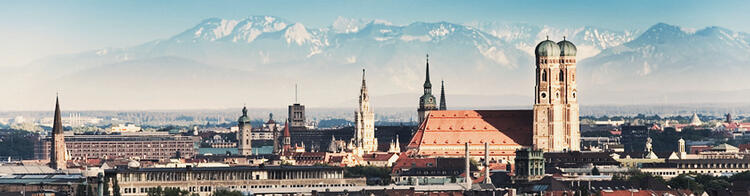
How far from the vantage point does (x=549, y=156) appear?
556 ft

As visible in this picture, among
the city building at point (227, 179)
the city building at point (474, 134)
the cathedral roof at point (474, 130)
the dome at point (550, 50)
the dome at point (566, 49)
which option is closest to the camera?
the city building at point (227, 179)

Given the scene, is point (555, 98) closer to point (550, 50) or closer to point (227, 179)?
point (550, 50)

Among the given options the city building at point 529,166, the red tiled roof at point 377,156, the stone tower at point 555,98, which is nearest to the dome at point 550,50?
the stone tower at point 555,98

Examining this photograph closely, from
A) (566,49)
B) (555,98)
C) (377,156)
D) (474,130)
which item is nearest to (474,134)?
(474,130)

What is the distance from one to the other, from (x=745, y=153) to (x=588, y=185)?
73513 mm

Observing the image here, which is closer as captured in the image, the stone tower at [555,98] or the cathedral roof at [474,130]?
the stone tower at [555,98]

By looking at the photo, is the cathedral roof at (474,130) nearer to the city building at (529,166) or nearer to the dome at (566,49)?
the dome at (566,49)

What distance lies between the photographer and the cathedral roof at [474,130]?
19050 cm

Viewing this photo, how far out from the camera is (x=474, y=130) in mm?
193375

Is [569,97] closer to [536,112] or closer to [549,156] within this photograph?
[536,112]

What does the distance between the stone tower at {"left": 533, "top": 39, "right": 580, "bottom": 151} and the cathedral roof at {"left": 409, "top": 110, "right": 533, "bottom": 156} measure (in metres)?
2.42

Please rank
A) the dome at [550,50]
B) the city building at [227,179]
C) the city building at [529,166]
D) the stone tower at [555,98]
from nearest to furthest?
the city building at [227,179]
the city building at [529,166]
the stone tower at [555,98]
the dome at [550,50]

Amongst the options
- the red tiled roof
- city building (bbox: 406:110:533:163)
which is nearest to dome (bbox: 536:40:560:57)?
city building (bbox: 406:110:533:163)

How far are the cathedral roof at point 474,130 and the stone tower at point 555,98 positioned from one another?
2417 mm
